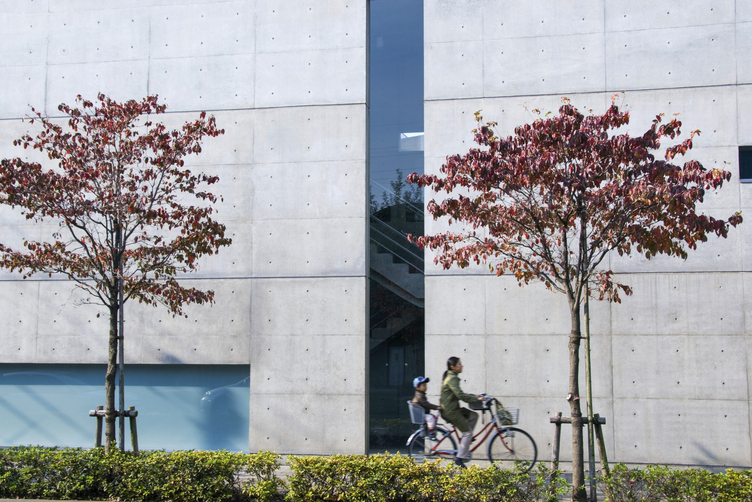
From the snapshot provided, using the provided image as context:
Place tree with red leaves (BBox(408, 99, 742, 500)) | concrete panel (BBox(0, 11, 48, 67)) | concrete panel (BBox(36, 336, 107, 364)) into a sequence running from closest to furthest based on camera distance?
tree with red leaves (BBox(408, 99, 742, 500))
concrete panel (BBox(36, 336, 107, 364))
concrete panel (BBox(0, 11, 48, 67))

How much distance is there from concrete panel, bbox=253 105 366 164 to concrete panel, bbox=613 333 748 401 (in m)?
5.16

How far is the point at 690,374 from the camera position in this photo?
1015cm

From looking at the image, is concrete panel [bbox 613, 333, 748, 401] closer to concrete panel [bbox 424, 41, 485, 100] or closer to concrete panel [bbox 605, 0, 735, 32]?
concrete panel [bbox 424, 41, 485, 100]

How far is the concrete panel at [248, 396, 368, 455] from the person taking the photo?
421 inches

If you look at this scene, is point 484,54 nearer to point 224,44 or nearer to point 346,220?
point 346,220

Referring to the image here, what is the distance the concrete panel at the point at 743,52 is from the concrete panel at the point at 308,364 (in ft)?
23.0

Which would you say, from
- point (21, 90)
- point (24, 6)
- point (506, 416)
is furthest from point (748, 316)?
point (24, 6)

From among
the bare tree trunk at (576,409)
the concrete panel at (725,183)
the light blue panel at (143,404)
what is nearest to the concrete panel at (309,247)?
the light blue panel at (143,404)

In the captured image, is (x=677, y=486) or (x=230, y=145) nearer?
(x=677, y=486)

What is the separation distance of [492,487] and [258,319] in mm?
5127

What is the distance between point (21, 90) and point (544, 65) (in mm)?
8904

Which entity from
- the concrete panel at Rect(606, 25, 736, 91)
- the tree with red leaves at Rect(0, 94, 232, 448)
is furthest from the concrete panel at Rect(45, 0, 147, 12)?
the concrete panel at Rect(606, 25, 736, 91)

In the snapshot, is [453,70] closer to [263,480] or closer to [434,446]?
[434,446]

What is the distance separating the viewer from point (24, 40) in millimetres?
12164
